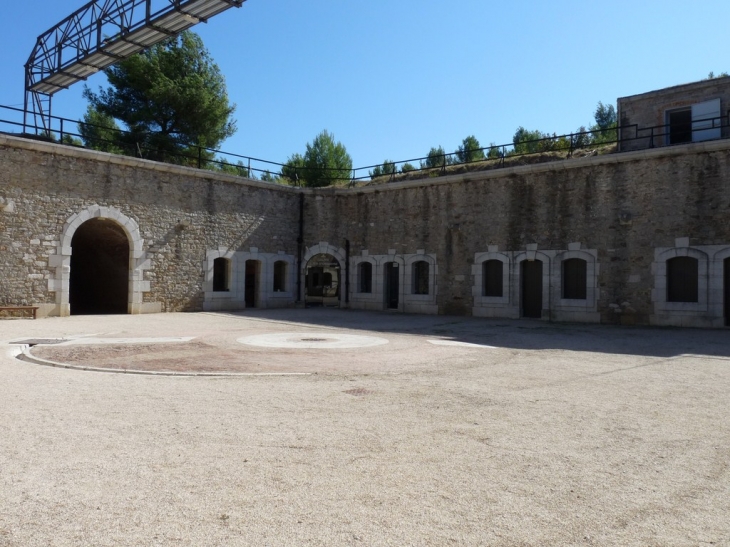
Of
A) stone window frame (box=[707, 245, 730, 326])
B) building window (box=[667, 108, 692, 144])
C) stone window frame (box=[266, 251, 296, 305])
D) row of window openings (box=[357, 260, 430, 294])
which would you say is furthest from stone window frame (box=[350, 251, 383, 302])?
building window (box=[667, 108, 692, 144])

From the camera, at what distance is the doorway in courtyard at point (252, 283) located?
2072cm

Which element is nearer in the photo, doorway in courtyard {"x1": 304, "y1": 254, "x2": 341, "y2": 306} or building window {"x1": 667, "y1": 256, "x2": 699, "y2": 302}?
building window {"x1": 667, "y1": 256, "x2": 699, "y2": 302}

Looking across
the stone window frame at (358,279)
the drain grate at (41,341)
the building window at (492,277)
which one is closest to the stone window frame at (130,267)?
the drain grate at (41,341)

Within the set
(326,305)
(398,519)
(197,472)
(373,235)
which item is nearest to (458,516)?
(398,519)

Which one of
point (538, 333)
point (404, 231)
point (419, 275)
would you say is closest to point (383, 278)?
point (419, 275)

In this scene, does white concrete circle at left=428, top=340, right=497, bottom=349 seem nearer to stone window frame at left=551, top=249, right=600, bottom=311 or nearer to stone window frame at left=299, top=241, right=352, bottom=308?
stone window frame at left=551, top=249, right=600, bottom=311

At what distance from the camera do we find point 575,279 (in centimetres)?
1627

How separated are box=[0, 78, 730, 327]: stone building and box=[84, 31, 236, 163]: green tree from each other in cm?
812

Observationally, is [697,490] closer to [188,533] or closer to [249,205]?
[188,533]

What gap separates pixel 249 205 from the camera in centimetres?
2009

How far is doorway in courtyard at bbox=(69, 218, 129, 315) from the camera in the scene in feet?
60.9

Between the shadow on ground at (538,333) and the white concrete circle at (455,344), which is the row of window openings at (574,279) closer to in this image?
the shadow on ground at (538,333)

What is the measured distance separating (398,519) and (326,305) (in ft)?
65.8

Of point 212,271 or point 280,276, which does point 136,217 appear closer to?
point 212,271
